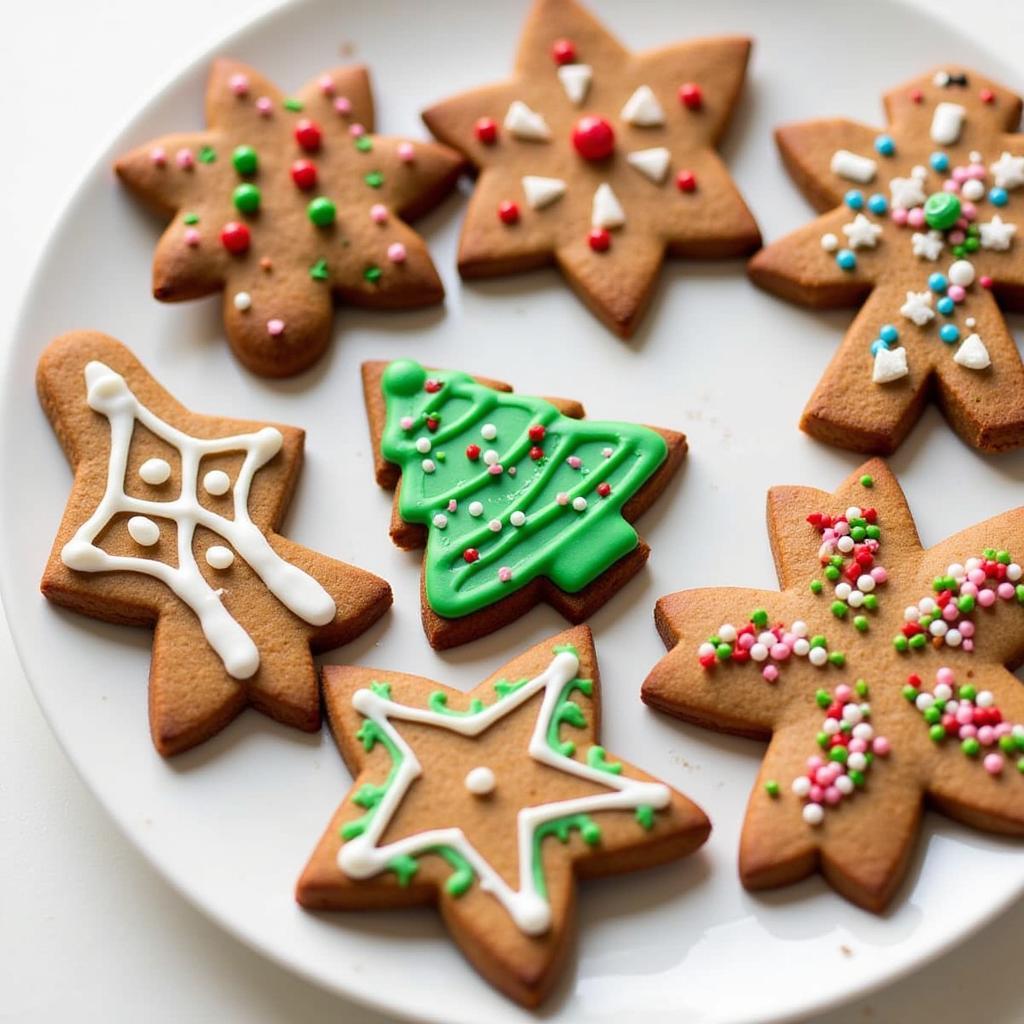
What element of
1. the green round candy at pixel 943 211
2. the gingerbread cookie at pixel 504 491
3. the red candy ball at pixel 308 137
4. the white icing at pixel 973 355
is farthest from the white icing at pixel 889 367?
the red candy ball at pixel 308 137

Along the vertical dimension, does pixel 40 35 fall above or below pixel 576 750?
above

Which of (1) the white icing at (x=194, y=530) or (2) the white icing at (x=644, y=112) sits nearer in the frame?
(1) the white icing at (x=194, y=530)

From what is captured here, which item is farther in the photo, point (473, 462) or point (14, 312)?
point (14, 312)

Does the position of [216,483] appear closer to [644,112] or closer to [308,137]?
[308,137]

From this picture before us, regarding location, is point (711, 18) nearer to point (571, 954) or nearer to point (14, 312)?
point (14, 312)

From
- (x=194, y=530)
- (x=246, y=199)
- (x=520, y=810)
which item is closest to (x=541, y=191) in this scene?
(x=246, y=199)

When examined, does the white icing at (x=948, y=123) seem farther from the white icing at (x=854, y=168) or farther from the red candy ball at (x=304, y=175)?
the red candy ball at (x=304, y=175)

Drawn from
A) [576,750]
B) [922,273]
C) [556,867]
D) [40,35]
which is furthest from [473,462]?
[40,35]
